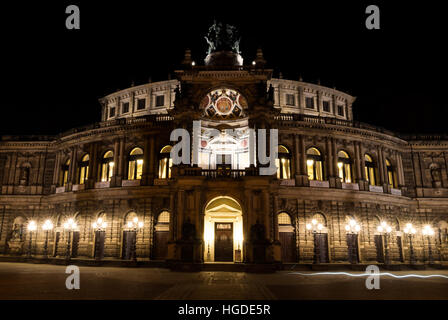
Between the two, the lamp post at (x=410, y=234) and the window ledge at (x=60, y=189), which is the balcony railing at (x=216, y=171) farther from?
the lamp post at (x=410, y=234)

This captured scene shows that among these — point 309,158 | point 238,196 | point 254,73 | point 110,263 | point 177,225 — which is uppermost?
point 254,73

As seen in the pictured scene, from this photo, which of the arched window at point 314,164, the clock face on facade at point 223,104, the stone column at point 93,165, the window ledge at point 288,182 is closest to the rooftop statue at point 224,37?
the clock face on facade at point 223,104

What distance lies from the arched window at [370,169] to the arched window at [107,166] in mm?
29033

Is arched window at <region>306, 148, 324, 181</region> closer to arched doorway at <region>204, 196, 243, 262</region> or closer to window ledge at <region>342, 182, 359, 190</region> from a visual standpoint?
window ledge at <region>342, 182, 359, 190</region>

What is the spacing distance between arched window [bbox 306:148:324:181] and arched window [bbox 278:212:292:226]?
504 centimetres

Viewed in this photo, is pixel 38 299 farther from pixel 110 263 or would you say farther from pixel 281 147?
pixel 281 147

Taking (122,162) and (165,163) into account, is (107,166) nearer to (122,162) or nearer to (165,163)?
(122,162)

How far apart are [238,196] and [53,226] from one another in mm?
24184

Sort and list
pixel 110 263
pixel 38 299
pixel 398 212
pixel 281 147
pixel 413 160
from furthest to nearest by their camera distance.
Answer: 1. pixel 413 160
2. pixel 398 212
3. pixel 281 147
4. pixel 110 263
5. pixel 38 299

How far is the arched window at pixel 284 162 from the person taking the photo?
34.7 meters

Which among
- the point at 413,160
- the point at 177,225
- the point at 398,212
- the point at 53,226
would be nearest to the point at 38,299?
the point at 177,225

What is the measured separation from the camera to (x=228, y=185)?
94.2 feet
